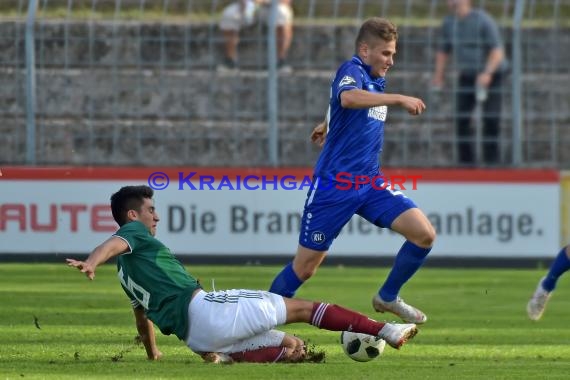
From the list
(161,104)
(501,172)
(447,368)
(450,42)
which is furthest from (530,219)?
(447,368)

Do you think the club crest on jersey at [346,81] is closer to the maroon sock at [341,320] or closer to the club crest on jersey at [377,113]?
the club crest on jersey at [377,113]

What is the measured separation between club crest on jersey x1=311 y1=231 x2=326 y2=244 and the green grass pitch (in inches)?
25.7

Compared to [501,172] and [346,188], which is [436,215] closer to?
[501,172]

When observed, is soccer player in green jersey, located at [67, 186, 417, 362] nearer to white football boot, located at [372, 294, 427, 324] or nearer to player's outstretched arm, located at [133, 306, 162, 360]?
player's outstretched arm, located at [133, 306, 162, 360]

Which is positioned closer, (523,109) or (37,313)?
(37,313)

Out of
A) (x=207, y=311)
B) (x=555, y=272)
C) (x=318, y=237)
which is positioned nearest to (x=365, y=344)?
(x=207, y=311)

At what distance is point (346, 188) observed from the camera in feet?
30.1

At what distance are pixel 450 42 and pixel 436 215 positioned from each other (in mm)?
1976

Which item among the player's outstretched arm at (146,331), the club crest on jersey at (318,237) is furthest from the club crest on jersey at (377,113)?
the player's outstretched arm at (146,331)

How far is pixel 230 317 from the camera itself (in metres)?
7.80

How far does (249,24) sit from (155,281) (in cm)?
853

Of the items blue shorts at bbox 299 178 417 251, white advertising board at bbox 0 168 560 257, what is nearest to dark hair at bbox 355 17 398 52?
blue shorts at bbox 299 178 417 251

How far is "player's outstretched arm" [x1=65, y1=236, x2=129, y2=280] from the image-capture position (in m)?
6.96

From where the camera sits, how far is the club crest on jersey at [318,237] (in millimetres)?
9180
